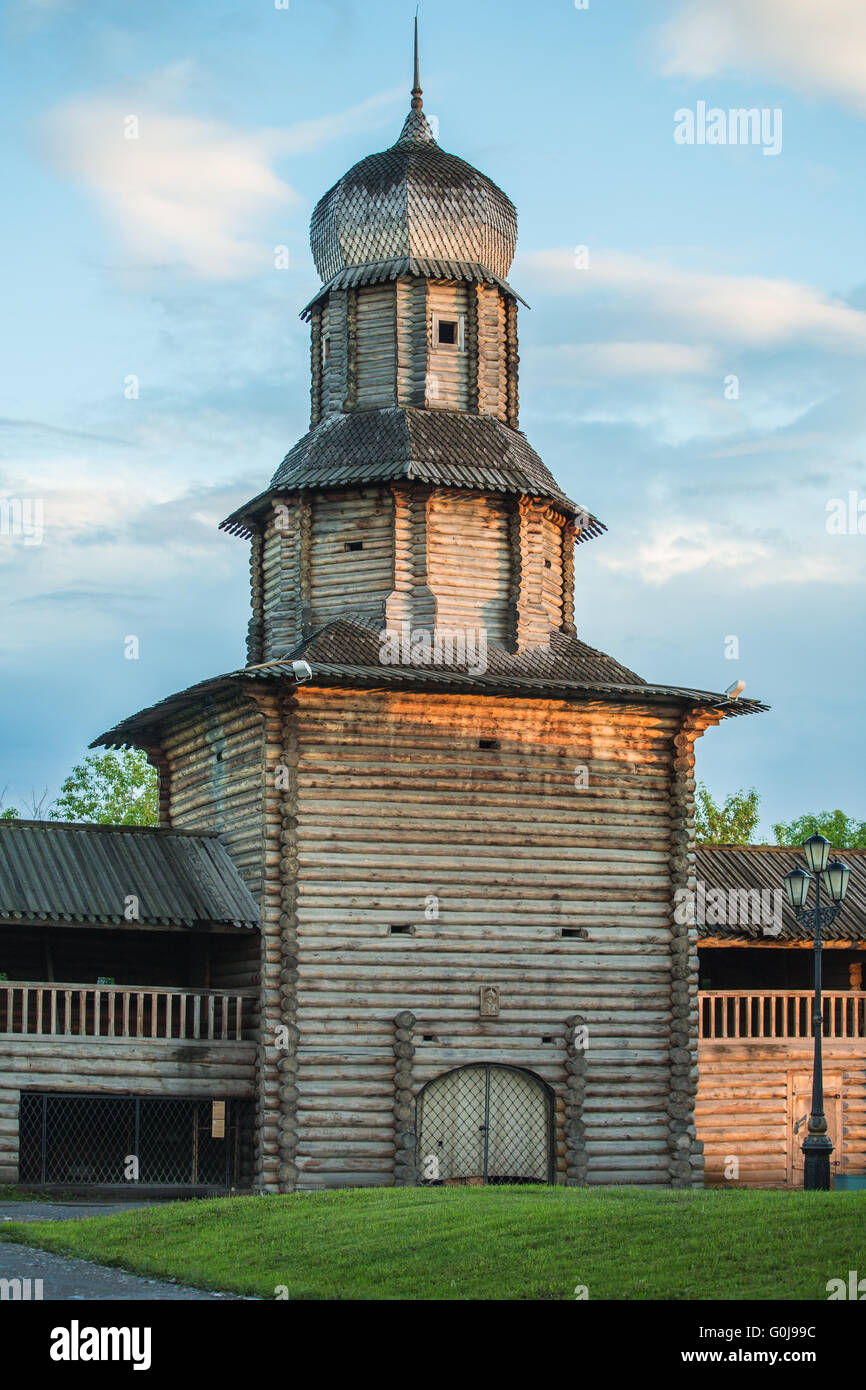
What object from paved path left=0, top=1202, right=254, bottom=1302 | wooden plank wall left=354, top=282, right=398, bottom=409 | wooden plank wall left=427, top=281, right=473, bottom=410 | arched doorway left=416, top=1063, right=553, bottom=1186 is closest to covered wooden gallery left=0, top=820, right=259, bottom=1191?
arched doorway left=416, top=1063, right=553, bottom=1186

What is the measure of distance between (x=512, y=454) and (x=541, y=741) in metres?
5.76

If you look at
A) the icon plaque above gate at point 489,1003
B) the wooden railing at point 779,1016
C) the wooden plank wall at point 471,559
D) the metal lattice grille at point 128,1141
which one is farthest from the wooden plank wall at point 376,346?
the metal lattice grille at point 128,1141

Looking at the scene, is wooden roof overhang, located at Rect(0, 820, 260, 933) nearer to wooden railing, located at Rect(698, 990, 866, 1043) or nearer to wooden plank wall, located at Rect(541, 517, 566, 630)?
wooden plank wall, located at Rect(541, 517, 566, 630)

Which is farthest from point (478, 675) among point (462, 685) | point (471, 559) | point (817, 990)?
point (817, 990)

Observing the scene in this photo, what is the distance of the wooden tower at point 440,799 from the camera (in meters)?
29.7

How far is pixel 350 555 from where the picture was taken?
33469 mm

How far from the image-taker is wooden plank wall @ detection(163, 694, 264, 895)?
31438 mm

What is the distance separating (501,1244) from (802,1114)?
17745mm

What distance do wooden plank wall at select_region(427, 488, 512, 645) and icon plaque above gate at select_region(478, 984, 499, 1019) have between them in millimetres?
6327

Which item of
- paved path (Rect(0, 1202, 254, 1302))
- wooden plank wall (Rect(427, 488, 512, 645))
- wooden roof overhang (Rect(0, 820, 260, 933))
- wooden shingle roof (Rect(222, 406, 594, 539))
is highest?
wooden shingle roof (Rect(222, 406, 594, 539))

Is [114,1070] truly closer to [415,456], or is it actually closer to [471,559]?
[471,559]

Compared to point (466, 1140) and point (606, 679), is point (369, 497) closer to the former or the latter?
point (606, 679)
